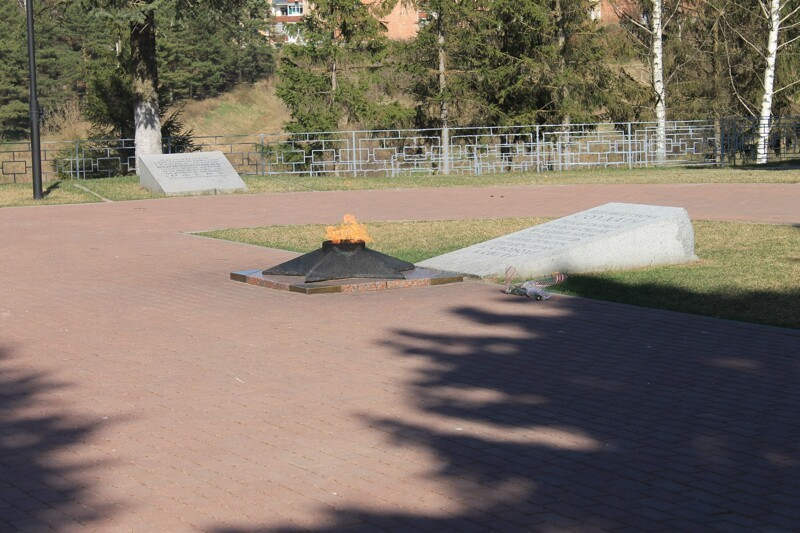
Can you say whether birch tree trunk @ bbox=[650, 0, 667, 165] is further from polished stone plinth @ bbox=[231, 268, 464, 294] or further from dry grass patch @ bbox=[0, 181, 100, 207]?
polished stone plinth @ bbox=[231, 268, 464, 294]

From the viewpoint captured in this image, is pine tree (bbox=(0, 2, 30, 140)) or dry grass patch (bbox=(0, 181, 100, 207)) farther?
pine tree (bbox=(0, 2, 30, 140))

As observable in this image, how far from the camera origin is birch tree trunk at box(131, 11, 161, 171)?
2950 centimetres

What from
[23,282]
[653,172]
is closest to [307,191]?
[653,172]

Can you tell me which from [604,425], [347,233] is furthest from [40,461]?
[347,233]

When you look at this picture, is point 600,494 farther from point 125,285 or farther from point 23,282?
point 23,282

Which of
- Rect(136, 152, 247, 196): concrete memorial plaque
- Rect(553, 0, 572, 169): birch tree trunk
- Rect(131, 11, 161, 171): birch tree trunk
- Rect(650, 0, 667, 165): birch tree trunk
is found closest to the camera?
Rect(136, 152, 247, 196): concrete memorial plaque

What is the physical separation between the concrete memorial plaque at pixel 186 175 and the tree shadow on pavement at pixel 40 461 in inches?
713

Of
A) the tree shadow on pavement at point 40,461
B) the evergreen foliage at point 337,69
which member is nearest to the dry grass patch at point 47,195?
the evergreen foliage at point 337,69

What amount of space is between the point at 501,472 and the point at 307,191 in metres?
21.3

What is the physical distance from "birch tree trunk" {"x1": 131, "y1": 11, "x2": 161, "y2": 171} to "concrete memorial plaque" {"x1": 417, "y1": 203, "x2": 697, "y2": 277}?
1833 cm

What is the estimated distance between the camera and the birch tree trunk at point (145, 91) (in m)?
29.5

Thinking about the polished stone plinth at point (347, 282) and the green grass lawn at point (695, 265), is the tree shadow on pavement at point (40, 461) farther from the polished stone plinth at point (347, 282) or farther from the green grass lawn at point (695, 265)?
the green grass lawn at point (695, 265)

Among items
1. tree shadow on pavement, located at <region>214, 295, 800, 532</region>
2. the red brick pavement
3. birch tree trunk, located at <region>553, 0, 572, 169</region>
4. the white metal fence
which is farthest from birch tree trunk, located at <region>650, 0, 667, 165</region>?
tree shadow on pavement, located at <region>214, 295, 800, 532</region>

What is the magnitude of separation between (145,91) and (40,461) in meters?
25.2
